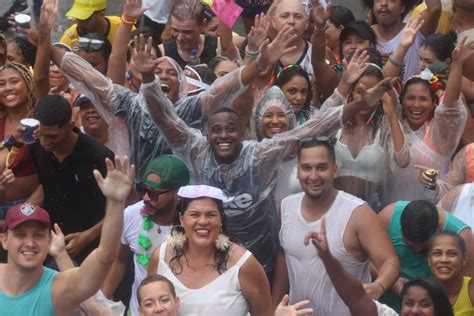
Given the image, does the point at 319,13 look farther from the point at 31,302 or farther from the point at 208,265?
the point at 31,302

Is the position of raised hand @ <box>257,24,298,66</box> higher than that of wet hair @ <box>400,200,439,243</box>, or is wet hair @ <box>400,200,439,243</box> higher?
raised hand @ <box>257,24,298,66</box>

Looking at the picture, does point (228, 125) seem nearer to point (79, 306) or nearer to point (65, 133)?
point (65, 133)

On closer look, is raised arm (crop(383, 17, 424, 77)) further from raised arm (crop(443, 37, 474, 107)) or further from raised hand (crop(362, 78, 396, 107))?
raised hand (crop(362, 78, 396, 107))

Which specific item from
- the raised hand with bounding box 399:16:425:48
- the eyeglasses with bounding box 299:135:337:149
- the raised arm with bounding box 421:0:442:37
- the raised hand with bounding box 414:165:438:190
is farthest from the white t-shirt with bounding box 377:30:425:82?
the eyeglasses with bounding box 299:135:337:149

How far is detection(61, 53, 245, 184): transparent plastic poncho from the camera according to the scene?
8.01m

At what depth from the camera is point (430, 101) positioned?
8.38 m

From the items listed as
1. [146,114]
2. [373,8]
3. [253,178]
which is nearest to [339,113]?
[253,178]

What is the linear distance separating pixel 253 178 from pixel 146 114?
90 centimetres

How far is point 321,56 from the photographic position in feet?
29.0

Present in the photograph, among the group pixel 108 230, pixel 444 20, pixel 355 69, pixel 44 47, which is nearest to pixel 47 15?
pixel 44 47

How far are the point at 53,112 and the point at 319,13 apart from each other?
6.93 ft

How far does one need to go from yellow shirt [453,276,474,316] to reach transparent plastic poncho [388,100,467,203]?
1.07m

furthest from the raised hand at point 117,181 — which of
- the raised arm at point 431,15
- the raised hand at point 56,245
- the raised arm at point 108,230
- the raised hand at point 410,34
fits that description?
the raised arm at point 431,15

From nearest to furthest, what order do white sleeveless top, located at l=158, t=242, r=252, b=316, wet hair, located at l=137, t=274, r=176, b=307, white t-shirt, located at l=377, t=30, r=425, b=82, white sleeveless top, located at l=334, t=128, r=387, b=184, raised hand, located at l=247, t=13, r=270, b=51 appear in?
wet hair, located at l=137, t=274, r=176, b=307, white sleeveless top, located at l=158, t=242, r=252, b=316, white sleeveless top, located at l=334, t=128, r=387, b=184, raised hand, located at l=247, t=13, r=270, b=51, white t-shirt, located at l=377, t=30, r=425, b=82
